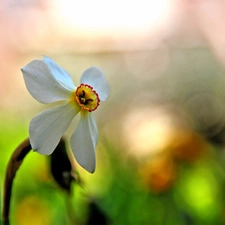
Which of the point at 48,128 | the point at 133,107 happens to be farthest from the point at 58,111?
the point at 133,107

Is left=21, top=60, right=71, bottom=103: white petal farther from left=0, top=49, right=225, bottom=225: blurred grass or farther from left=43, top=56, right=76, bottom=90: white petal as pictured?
left=0, top=49, right=225, bottom=225: blurred grass

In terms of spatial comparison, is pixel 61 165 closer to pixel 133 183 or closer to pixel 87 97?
pixel 87 97

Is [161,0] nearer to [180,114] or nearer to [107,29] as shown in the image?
[107,29]

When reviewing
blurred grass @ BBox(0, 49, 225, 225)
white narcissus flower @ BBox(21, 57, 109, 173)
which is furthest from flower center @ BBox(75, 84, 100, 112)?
blurred grass @ BBox(0, 49, 225, 225)

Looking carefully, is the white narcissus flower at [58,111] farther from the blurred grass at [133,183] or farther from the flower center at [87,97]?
the blurred grass at [133,183]

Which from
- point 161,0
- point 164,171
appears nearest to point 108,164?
point 164,171

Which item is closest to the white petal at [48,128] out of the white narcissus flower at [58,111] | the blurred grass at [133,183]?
the white narcissus flower at [58,111]

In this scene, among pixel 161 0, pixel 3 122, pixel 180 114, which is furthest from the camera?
pixel 161 0
